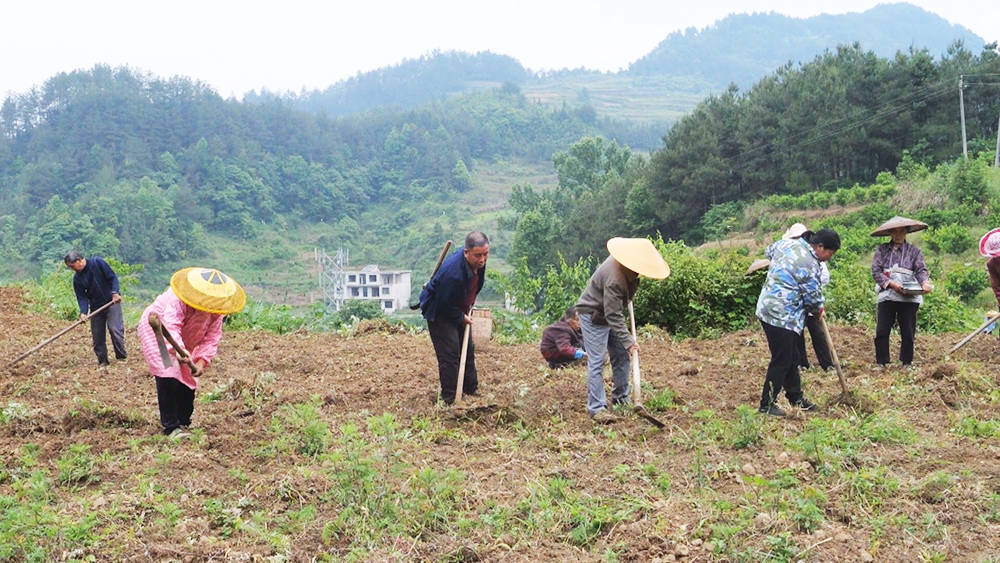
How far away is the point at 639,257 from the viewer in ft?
20.2

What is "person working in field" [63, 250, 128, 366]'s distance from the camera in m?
9.23

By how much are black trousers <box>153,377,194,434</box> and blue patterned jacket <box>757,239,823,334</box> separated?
14.4 feet

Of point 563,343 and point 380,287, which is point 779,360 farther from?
point 380,287

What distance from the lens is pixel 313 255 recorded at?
75688 millimetres

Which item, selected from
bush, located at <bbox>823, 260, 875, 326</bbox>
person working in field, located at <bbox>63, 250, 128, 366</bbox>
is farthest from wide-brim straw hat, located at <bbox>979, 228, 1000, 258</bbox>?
person working in field, located at <bbox>63, 250, 128, 366</bbox>

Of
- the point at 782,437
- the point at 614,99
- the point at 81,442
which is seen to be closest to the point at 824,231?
the point at 782,437

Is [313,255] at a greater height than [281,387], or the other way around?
[281,387]

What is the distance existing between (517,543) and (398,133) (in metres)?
102

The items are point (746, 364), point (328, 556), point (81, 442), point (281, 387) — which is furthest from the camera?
point (746, 364)

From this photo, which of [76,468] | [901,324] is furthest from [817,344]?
[76,468]

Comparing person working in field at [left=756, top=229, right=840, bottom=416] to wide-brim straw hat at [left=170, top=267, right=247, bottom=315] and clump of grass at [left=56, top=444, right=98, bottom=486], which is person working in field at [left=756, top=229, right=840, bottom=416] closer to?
wide-brim straw hat at [left=170, top=267, right=247, bottom=315]

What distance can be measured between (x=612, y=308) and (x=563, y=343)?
2380 millimetres

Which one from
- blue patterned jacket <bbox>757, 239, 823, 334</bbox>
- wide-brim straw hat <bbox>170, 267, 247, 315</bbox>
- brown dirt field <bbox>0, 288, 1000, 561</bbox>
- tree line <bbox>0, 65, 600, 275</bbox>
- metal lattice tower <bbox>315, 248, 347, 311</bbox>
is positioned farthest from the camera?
tree line <bbox>0, 65, 600, 275</bbox>

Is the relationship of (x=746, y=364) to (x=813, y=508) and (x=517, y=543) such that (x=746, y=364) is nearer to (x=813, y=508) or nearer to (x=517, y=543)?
(x=813, y=508)
